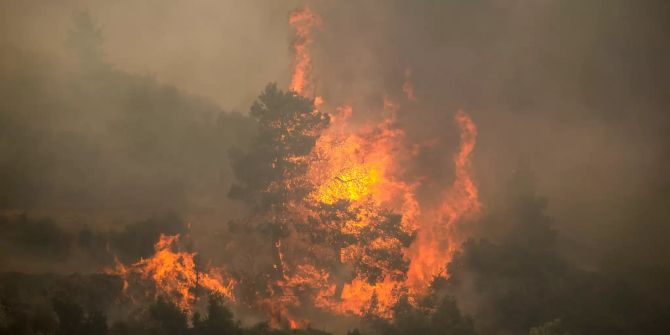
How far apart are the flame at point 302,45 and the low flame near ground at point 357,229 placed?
15cm

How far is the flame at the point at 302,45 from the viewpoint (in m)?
55.8

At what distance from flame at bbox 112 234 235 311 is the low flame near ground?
0.24 feet

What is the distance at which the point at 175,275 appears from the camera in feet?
127

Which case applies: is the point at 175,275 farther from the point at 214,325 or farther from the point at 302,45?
the point at 302,45

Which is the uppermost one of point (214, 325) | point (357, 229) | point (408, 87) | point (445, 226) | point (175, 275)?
point (408, 87)

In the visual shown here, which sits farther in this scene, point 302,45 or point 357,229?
point 302,45

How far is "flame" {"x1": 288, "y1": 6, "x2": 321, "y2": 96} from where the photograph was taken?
55.8 meters

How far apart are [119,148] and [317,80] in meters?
22.2

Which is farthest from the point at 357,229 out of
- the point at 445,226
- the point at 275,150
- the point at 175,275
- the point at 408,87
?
the point at 408,87

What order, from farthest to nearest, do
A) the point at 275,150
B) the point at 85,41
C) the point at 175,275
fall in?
the point at 85,41
the point at 275,150
the point at 175,275

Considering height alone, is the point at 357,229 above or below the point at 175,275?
above

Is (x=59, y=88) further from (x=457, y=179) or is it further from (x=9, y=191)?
(x=457, y=179)

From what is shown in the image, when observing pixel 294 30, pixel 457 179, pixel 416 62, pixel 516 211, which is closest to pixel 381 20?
pixel 416 62

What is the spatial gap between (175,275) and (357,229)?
47.3ft
